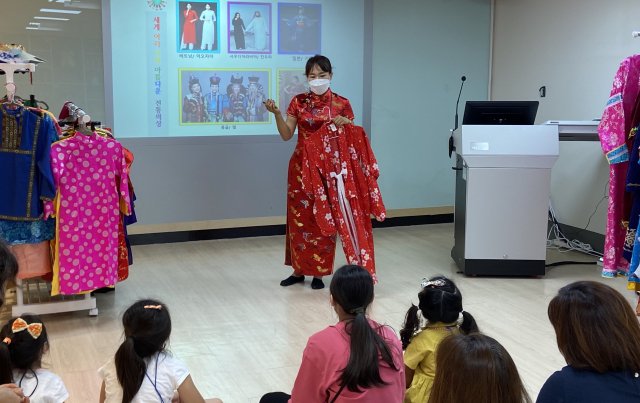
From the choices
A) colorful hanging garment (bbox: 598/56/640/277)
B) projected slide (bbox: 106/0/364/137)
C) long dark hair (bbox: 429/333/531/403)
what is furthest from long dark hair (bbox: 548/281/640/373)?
projected slide (bbox: 106/0/364/137)

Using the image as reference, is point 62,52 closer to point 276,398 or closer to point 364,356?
point 276,398

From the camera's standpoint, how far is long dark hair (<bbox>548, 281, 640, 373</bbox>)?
1391 mm

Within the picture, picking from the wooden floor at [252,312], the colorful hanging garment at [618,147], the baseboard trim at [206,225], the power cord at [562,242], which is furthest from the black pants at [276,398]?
the power cord at [562,242]

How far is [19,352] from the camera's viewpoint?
1752 mm

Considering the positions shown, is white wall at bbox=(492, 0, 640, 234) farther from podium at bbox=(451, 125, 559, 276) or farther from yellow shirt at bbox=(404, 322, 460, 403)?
yellow shirt at bbox=(404, 322, 460, 403)

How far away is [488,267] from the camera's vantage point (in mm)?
4504

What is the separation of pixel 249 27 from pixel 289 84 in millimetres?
590

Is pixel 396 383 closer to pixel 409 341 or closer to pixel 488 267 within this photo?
pixel 409 341

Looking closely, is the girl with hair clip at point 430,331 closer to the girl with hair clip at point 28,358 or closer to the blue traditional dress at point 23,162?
the girl with hair clip at point 28,358

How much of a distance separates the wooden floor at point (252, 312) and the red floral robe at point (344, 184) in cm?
39

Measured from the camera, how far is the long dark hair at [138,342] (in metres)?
1.83

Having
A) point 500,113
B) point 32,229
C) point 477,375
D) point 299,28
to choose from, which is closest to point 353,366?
point 477,375

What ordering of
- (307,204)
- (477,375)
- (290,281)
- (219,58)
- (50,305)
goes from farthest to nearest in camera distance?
(219,58) → (290,281) → (307,204) → (50,305) → (477,375)

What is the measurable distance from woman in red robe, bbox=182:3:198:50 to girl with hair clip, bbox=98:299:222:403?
12.8ft
